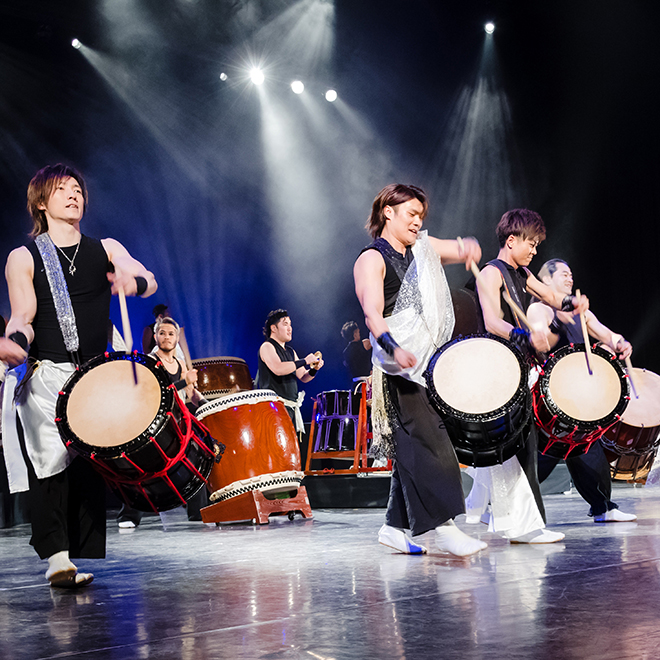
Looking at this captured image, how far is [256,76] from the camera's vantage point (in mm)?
10008

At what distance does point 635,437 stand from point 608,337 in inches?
23.1

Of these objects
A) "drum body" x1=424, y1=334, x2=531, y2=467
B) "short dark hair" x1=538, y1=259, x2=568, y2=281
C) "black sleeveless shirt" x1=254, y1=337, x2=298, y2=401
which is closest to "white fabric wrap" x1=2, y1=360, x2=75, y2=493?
"drum body" x1=424, y1=334, x2=531, y2=467

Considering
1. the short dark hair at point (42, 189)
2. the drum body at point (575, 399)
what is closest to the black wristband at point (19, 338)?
the short dark hair at point (42, 189)

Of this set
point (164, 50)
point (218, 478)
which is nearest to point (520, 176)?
point (164, 50)

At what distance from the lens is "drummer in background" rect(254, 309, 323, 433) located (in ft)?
18.3

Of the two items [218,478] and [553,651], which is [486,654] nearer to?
[553,651]

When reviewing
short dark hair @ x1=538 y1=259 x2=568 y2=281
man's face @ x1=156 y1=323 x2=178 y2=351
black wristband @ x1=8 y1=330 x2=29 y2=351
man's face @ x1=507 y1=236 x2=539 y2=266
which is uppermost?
short dark hair @ x1=538 y1=259 x2=568 y2=281

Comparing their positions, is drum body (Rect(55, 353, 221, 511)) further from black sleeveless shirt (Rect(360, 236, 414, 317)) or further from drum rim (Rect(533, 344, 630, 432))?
drum rim (Rect(533, 344, 630, 432))

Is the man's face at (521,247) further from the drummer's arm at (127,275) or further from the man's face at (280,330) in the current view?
the man's face at (280,330)

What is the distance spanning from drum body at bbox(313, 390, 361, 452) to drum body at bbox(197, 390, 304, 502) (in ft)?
4.54

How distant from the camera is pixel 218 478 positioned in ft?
15.5

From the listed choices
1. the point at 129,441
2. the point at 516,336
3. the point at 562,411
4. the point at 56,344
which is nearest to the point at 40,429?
the point at 56,344

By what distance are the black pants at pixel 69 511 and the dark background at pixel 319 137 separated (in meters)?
5.63

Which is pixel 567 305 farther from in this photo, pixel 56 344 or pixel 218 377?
pixel 218 377
